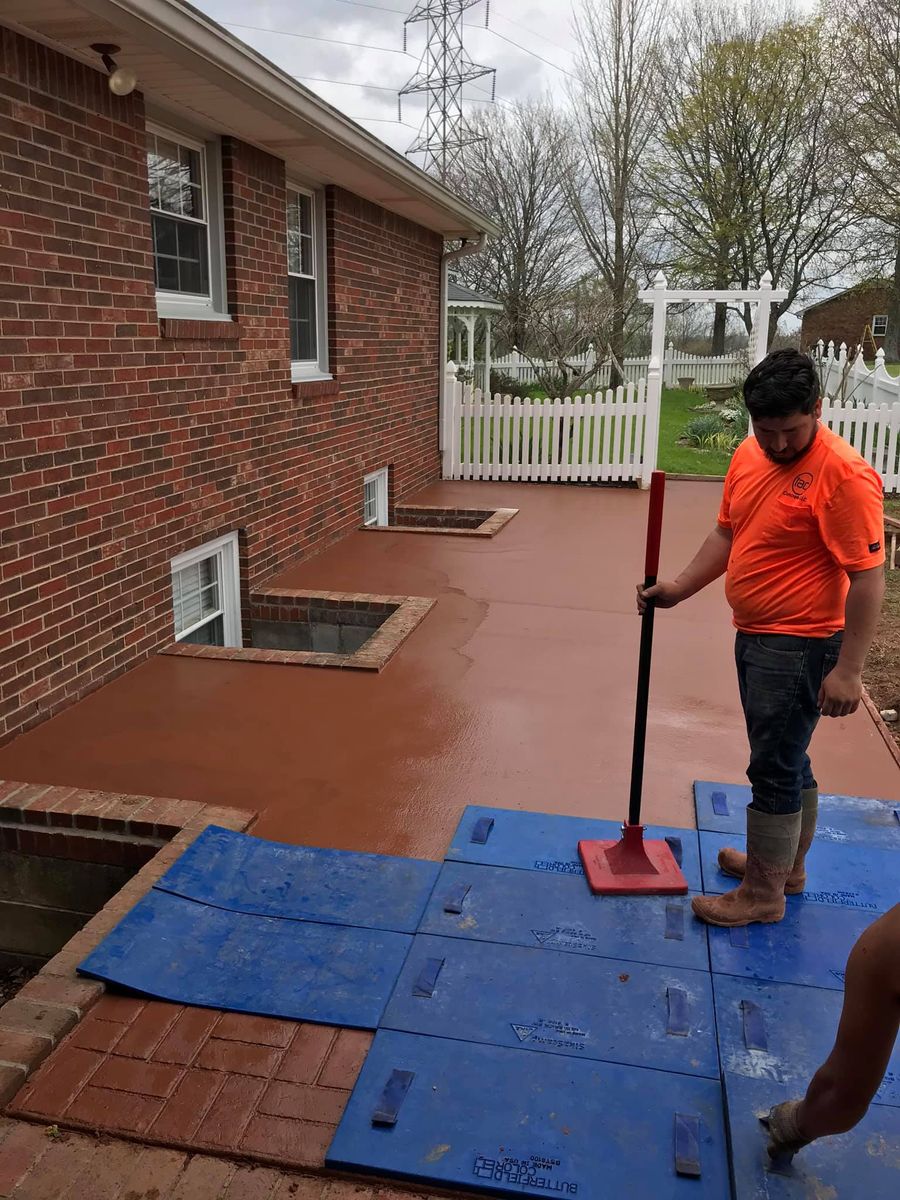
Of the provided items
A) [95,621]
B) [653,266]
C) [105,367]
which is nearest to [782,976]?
[95,621]

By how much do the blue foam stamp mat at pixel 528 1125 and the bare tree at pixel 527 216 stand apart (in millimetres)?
26413

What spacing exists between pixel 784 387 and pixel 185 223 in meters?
4.54

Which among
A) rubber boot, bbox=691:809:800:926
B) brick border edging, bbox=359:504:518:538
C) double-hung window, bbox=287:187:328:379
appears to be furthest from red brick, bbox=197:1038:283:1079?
brick border edging, bbox=359:504:518:538

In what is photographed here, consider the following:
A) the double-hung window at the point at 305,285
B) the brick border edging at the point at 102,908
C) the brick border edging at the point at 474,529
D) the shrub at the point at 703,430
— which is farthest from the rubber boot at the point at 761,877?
the shrub at the point at 703,430

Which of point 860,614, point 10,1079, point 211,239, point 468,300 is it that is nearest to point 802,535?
point 860,614

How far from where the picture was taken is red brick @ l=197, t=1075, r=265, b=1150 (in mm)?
2205

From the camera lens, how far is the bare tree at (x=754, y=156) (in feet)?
81.9

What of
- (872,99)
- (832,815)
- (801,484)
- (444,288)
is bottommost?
(832,815)

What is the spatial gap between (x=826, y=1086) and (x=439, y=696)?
10.8 feet

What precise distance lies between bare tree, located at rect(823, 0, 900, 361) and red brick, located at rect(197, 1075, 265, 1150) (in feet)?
68.9

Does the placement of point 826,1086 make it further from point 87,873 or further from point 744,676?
point 87,873

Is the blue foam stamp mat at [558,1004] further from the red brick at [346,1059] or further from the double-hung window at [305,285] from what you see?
the double-hung window at [305,285]

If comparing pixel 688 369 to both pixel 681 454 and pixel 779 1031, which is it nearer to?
pixel 681 454

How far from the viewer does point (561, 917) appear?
303 centimetres
